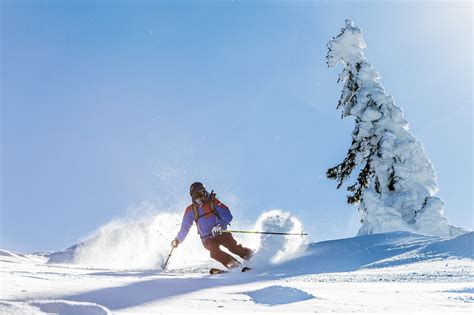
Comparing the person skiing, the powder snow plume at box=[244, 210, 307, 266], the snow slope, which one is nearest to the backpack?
the person skiing

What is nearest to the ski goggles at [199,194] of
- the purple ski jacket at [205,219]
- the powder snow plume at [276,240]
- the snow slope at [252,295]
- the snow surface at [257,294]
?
the purple ski jacket at [205,219]

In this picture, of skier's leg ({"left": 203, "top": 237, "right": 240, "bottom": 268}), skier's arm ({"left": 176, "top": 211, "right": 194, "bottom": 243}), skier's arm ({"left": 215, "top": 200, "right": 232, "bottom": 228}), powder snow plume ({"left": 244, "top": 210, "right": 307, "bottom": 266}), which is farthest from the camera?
skier's arm ({"left": 176, "top": 211, "right": 194, "bottom": 243})

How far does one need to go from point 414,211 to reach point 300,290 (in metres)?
16.1

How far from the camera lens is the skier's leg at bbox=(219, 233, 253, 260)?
412 inches

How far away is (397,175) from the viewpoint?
Answer: 19703 millimetres

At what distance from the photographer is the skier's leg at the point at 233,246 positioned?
10453 mm

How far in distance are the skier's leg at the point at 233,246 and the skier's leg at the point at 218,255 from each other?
15 cm

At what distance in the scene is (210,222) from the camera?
10.7 metres

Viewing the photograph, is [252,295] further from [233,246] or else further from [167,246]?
[167,246]

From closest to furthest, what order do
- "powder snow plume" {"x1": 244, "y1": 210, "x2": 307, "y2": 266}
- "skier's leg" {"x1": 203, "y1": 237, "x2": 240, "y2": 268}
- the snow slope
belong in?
the snow slope < "skier's leg" {"x1": 203, "y1": 237, "x2": 240, "y2": 268} < "powder snow plume" {"x1": 244, "y1": 210, "x2": 307, "y2": 266}

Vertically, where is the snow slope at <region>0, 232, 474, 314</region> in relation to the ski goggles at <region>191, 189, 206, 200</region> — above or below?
below

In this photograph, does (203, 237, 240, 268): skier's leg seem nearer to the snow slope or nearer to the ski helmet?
the ski helmet

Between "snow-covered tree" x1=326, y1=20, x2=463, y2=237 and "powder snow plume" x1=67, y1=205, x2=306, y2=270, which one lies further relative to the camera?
"snow-covered tree" x1=326, y1=20, x2=463, y2=237

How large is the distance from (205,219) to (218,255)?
943 mm
